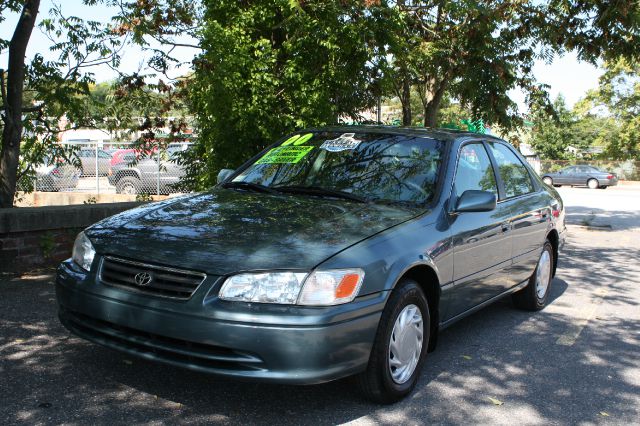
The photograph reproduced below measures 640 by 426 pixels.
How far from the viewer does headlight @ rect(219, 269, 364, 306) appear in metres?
3.17

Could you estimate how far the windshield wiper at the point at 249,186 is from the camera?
4591mm

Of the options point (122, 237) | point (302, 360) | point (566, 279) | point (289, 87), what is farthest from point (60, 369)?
point (566, 279)

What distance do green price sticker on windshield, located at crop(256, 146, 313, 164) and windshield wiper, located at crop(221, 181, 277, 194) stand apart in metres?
0.34

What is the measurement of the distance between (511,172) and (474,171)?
900 millimetres

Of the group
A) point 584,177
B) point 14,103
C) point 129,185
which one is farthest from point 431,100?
point 584,177

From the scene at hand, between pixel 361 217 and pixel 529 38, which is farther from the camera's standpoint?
pixel 529 38

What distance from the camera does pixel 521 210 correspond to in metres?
5.47

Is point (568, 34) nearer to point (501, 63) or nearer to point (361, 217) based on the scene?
point (501, 63)

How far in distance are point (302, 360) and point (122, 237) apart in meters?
1.30

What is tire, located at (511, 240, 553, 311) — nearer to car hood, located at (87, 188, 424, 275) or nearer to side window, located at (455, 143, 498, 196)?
side window, located at (455, 143, 498, 196)

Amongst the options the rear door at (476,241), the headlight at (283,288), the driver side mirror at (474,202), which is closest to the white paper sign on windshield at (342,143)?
the rear door at (476,241)

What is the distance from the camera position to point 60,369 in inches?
159

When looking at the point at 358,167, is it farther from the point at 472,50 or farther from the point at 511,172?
the point at 472,50

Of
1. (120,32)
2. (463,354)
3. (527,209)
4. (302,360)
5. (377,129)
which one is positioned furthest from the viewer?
(120,32)
